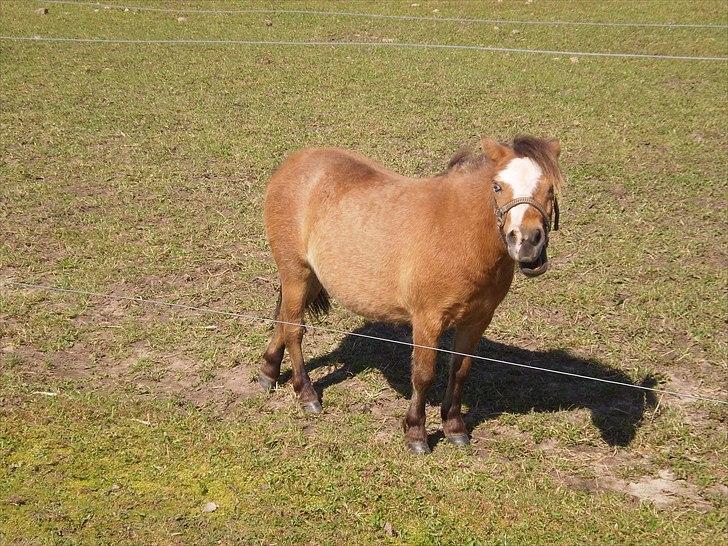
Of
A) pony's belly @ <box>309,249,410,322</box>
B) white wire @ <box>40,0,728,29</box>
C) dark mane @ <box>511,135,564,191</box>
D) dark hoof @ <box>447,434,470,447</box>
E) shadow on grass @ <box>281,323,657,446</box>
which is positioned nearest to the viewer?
dark mane @ <box>511,135,564,191</box>

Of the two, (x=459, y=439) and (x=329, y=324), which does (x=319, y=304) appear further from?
(x=459, y=439)

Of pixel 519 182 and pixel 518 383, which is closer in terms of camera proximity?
pixel 519 182

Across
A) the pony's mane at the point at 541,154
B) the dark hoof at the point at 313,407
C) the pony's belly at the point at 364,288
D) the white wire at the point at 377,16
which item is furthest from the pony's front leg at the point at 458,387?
the white wire at the point at 377,16

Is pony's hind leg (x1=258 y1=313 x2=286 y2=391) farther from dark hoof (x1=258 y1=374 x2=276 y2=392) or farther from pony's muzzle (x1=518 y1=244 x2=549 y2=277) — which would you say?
pony's muzzle (x1=518 y1=244 x2=549 y2=277)

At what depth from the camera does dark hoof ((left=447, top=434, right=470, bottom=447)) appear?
5871 millimetres

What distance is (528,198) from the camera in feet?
15.8

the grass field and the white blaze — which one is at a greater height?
the white blaze

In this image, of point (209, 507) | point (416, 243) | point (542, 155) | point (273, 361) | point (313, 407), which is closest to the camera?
point (542, 155)

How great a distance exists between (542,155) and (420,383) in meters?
1.69

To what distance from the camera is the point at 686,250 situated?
875cm

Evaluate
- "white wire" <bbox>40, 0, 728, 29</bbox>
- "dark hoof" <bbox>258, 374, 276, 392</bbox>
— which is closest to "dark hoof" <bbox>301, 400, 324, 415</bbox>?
"dark hoof" <bbox>258, 374, 276, 392</bbox>

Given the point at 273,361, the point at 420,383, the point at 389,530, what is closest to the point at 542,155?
the point at 420,383

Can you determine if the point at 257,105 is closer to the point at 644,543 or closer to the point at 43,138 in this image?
the point at 43,138

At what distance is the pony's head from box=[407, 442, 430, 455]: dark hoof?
151cm
